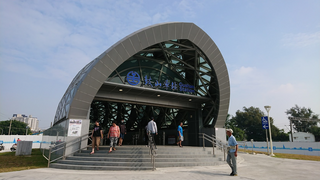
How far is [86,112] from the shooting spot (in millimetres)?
12188

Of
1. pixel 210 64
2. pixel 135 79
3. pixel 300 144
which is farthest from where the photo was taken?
pixel 300 144

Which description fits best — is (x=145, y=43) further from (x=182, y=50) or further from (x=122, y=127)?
(x=122, y=127)

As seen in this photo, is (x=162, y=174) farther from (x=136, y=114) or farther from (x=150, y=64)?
(x=136, y=114)

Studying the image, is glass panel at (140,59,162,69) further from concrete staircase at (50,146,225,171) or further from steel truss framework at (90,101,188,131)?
concrete staircase at (50,146,225,171)

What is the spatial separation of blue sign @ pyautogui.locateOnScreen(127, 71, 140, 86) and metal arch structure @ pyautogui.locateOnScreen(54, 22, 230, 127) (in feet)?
6.78

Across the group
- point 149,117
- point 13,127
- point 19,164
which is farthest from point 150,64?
point 13,127

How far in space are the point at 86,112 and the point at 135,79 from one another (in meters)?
4.39

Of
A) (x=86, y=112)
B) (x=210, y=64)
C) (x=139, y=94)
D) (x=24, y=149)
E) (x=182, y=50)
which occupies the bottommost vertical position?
(x=24, y=149)

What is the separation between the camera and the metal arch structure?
11977 millimetres

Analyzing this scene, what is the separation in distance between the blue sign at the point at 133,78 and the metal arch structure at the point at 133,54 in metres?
2.07

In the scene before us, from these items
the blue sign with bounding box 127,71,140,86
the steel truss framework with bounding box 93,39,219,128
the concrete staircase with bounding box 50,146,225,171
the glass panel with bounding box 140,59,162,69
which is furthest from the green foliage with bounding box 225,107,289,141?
the concrete staircase with bounding box 50,146,225,171

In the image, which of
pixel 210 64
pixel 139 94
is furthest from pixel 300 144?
pixel 139 94

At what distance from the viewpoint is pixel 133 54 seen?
1312 centimetres

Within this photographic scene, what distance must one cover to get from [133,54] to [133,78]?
7.53 feet
